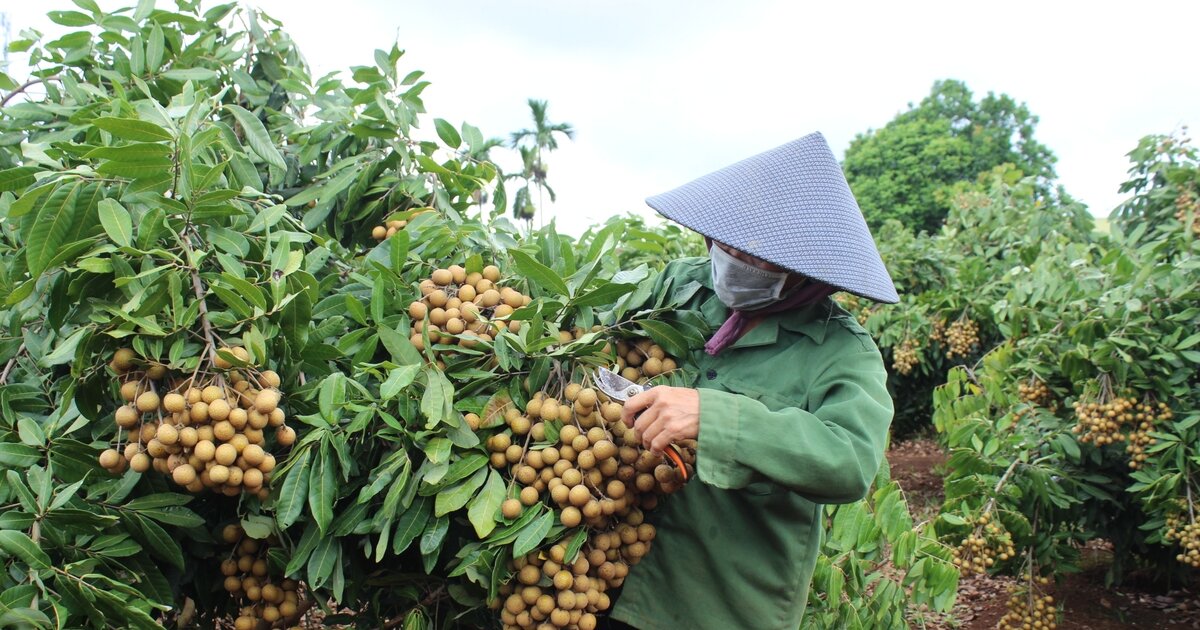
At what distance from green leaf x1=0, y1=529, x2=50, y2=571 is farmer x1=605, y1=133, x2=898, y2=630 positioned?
0.99 meters

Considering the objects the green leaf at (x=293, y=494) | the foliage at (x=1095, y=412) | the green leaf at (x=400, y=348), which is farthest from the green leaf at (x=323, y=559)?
the foliage at (x=1095, y=412)

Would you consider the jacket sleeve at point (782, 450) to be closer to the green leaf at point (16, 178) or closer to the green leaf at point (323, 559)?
the green leaf at point (323, 559)

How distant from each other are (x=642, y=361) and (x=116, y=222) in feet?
3.40

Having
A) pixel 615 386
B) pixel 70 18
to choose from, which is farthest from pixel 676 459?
pixel 70 18

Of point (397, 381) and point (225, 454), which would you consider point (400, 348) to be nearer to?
point (397, 381)

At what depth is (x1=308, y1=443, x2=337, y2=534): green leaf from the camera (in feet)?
4.93

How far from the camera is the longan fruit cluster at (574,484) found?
1.57 metres

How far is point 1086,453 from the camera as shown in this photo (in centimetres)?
430

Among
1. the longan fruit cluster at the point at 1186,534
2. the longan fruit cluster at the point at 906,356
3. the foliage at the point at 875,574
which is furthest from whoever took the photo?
the longan fruit cluster at the point at 906,356

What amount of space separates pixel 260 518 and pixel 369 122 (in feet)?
3.54

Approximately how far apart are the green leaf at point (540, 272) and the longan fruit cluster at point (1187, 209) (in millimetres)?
3632

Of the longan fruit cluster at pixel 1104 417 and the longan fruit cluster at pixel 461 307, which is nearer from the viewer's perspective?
the longan fruit cluster at pixel 461 307

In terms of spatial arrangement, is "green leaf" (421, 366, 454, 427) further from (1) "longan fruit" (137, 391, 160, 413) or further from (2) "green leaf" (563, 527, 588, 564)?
(1) "longan fruit" (137, 391, 160, 413)

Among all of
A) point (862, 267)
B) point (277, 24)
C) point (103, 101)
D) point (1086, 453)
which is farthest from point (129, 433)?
point (1086, 453)
